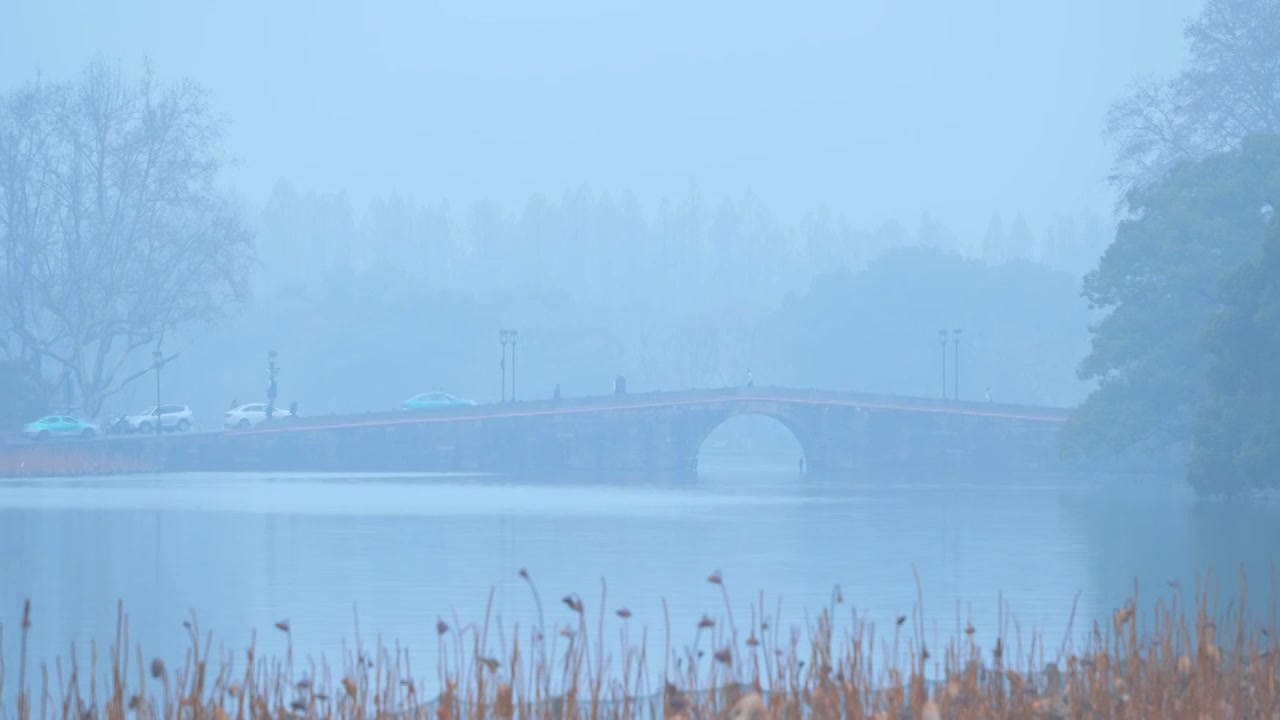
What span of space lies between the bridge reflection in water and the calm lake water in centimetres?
1964

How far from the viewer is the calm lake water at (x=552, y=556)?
21531mm

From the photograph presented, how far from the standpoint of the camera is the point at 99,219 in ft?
218

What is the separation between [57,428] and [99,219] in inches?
304

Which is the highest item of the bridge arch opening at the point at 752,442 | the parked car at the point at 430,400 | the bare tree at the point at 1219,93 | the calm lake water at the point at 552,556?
the bare tree at the point at 1219,93

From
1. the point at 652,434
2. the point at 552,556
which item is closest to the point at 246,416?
the point at 652,434

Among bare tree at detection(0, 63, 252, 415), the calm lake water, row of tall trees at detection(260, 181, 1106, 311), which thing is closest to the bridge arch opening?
row of tall trees at detection(260, 181, 1106, 311)

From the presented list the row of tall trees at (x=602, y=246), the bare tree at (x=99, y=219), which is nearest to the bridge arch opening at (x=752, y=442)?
the row of tall trees at (x=602, y=246)

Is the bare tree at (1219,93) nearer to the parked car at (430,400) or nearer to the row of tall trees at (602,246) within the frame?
the parked car at (430,400)

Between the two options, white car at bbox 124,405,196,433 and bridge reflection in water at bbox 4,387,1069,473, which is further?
white car at bbox 124,405,196,433

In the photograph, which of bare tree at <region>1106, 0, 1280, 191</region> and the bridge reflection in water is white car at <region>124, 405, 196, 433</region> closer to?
the bridge reflection in water

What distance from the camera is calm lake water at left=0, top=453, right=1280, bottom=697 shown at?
2153 cm

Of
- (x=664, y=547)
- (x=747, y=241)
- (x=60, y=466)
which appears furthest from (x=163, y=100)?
(x=747, y=241)

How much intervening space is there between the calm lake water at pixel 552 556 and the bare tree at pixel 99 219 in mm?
14298

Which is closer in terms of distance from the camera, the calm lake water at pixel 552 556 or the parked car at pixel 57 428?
the calm lake water at pixel 552 556
